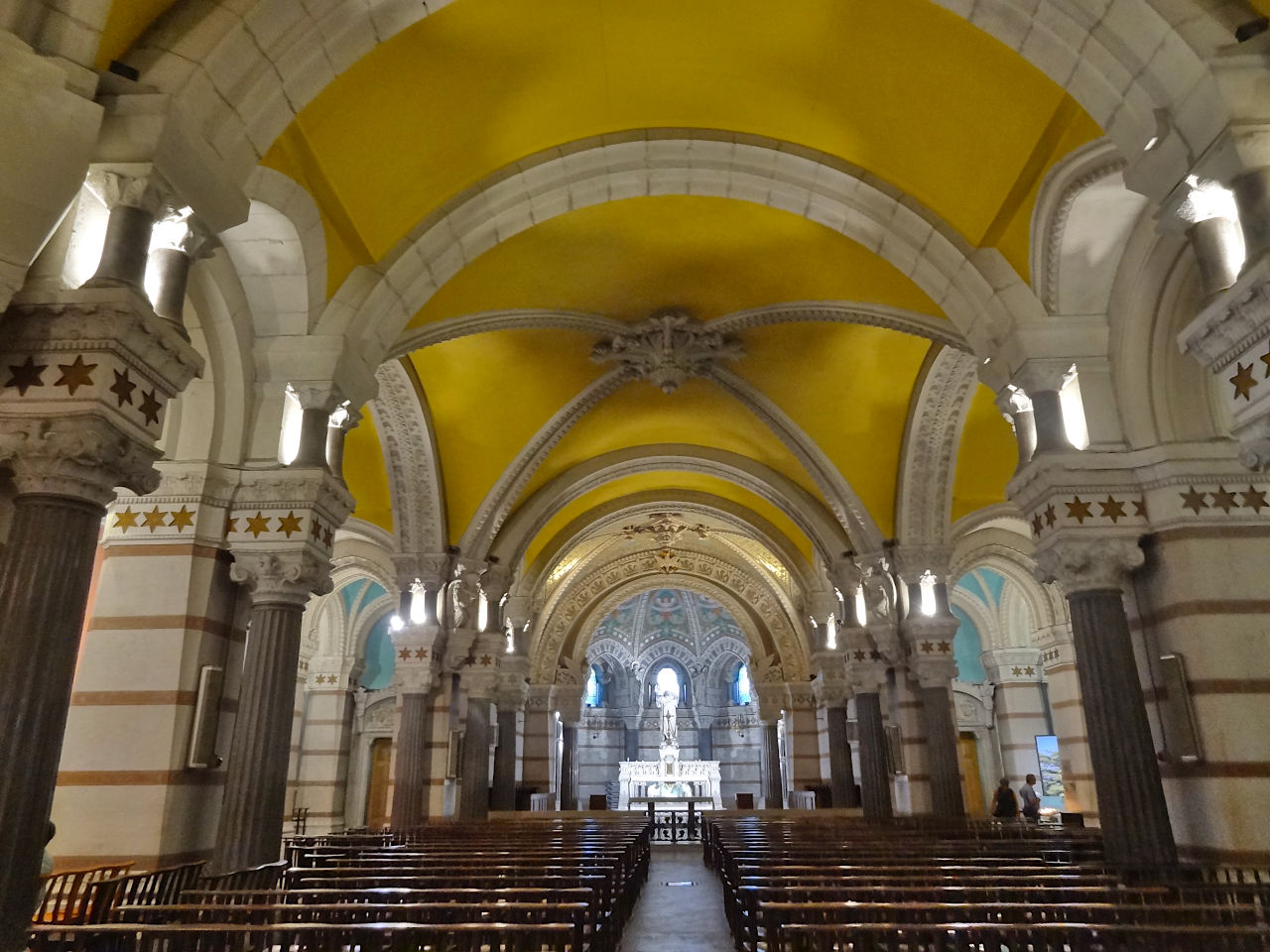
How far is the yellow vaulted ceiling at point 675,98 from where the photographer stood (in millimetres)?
5887

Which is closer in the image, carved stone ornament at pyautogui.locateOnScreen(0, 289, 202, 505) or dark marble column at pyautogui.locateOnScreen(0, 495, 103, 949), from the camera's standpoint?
dark marble column at pyautogui.locateOnScreen(0, 495, 103, 949)

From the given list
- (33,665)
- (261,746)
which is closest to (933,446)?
(261,746)

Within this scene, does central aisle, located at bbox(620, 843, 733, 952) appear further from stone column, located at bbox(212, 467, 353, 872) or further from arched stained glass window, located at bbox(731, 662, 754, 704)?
arched stained glass window, located at bbox(731, 662, 754, 704)

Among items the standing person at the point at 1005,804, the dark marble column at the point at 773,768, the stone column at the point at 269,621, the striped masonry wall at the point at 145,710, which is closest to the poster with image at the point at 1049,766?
the standing person at the point at 1005,804

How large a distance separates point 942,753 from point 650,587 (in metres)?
15.1

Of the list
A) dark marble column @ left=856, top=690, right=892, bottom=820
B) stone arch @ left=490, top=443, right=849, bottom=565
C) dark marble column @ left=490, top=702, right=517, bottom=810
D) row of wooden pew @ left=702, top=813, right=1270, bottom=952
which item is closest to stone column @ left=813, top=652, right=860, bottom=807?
dark marble column @ left=856, top=690, right=892, bottom=820

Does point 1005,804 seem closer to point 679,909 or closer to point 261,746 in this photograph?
point 679,909

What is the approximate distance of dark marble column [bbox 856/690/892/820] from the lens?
11.9 meters

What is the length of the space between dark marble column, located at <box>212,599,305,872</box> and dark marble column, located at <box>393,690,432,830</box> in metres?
5.11

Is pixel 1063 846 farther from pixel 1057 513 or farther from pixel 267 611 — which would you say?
pixel 267 611

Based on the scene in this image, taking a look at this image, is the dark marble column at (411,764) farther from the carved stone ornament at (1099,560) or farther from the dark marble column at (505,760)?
the carved stone ornament at (1099,560)

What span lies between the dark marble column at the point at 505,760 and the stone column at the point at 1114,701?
41.3 feet

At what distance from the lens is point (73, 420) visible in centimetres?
370

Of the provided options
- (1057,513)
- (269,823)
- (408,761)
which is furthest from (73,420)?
(408,761)
